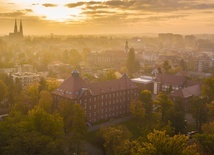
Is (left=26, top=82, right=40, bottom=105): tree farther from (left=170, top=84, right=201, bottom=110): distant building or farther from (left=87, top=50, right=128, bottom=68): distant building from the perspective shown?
(left=87, top=50, right=128, bottom=68): distant building

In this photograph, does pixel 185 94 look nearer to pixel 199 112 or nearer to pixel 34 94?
pixel 199 112

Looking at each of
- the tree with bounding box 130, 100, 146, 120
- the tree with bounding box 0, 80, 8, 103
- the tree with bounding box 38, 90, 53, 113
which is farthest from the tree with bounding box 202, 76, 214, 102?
the tree with bounding box 0, 80, 8, 103

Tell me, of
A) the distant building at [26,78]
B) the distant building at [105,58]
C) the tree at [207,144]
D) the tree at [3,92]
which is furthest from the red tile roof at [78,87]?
the distant building at [105,58]

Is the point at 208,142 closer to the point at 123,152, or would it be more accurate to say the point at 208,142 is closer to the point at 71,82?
the point at 123,152

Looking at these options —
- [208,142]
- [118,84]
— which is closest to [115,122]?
[118,84]

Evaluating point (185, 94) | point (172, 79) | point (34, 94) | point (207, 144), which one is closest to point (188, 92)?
point (185, 94)

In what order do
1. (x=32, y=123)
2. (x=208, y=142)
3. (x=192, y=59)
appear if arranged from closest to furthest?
(x=208, y=142)
(x=32, y=123)
(x=192, y=59)

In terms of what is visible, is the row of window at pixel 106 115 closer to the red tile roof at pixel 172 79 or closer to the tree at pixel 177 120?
the tree at pixel 177 120

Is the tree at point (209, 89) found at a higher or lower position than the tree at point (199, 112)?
higher
